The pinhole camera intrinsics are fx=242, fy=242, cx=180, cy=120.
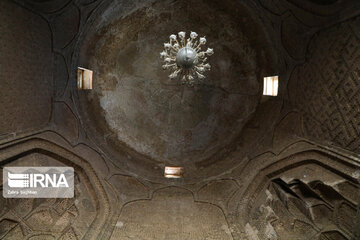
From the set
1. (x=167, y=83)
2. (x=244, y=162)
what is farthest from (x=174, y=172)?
(x=167, y=83)

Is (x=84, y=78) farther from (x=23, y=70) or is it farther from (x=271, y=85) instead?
(x=271, y=85)

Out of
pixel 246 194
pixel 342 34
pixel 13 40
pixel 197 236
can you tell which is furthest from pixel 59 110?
pixel 342 34

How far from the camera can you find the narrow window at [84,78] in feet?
24.6

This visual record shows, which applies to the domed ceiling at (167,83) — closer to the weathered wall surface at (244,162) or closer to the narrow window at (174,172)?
the narrow window at (174,172)

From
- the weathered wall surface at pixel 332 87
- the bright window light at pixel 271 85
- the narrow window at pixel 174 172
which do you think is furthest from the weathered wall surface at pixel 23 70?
the weathered wall surface at pixel 332 87

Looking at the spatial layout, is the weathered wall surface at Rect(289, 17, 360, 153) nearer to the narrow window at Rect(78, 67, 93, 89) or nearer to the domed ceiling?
the domed ceiling

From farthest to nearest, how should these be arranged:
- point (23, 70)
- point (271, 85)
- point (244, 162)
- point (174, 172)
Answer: point (174, 172) < point (271, 85) < point (244, 162) < point (23, 70)

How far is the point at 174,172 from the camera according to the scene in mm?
8086

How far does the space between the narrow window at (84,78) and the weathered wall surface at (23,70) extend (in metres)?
0.83

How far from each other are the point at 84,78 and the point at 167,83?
2781mm

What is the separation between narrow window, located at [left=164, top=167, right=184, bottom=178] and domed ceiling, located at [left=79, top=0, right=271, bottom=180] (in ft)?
0.72

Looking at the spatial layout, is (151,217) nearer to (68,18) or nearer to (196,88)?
(196,88)

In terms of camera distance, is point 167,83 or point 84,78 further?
point 167,83

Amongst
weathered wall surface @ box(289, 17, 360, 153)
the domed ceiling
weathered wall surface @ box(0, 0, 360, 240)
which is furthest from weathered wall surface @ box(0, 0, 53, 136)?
weathered wall surface @ box(289, 17, 360, 153)
